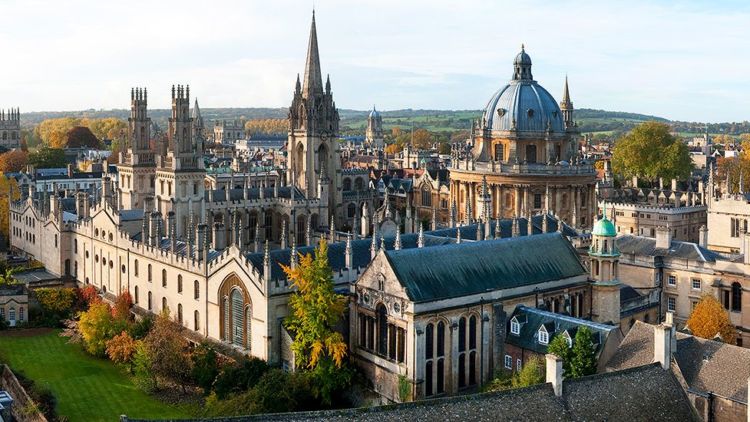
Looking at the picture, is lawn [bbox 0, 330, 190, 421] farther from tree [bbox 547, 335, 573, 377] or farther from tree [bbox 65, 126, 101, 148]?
tree [bbox 65, 126, 101, 148]

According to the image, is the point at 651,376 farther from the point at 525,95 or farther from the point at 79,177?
the point at 79,177

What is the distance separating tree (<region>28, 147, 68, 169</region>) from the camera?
4958 inches

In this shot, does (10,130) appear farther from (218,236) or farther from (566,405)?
(566,405)

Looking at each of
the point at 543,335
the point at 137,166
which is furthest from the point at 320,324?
the point at 137,166

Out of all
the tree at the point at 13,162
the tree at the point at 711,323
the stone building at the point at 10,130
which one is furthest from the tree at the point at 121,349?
the stone building at the point at 10,130

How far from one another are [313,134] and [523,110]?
18.8 metres

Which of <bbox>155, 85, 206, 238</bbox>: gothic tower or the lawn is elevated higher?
<bbox>155, 85, 206, 238</bbox>: gothic tower

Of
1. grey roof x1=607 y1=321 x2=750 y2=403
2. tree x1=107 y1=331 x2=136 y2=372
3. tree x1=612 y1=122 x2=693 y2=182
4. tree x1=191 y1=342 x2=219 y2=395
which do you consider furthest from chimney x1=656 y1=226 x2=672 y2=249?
tree x1=612 y1=122 x2=693 y2=182

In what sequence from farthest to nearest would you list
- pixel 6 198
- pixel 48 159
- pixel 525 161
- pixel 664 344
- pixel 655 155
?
pixel 48 159
pixel 655 155
pixel 6 198
pixel 525 161
pixel 664 344

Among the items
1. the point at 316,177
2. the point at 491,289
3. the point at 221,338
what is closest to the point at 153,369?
the point at 221,338

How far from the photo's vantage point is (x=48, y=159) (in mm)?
127812

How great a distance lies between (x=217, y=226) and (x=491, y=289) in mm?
25326

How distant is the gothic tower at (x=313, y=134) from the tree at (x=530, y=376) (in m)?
42.9

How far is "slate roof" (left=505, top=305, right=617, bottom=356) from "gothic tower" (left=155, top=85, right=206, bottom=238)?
102 feet
